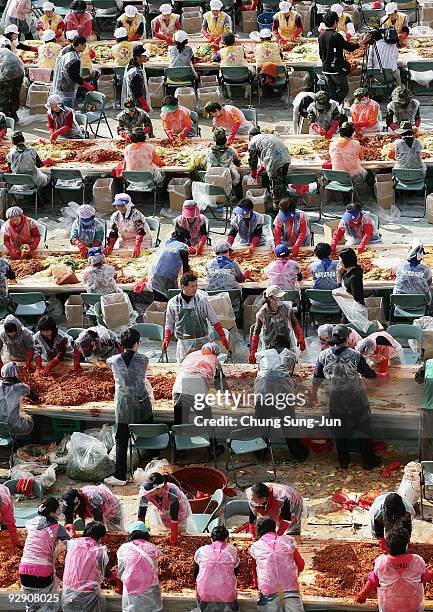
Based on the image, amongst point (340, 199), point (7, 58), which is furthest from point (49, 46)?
point (340, 199)

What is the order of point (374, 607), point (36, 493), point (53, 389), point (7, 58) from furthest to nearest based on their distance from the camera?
point (7, 58) < point (53, 389) < point (36, 493) < point (374, 607)

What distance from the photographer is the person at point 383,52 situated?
23719 mm

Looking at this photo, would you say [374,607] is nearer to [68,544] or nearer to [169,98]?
[68,544]

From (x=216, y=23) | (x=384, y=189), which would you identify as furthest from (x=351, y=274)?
(x=216, y=23)

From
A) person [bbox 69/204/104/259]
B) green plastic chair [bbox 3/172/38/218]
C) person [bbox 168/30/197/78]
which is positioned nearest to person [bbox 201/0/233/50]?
person [bbox 168/30/197/78]

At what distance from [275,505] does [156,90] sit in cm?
1116

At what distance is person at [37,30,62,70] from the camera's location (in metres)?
24.7

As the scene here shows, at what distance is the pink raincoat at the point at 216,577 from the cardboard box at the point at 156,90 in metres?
11.9

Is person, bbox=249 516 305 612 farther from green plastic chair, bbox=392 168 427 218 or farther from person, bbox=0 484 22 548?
green plastic chair, bbox=392 168 427 218

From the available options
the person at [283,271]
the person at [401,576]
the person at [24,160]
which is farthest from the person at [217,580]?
the person at [24,160]

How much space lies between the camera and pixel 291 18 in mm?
24891

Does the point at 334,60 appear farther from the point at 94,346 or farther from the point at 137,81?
the point at 94,346

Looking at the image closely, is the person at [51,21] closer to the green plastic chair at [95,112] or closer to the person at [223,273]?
the green plastic chair at [95,112]

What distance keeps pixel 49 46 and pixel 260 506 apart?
12.0 meters
